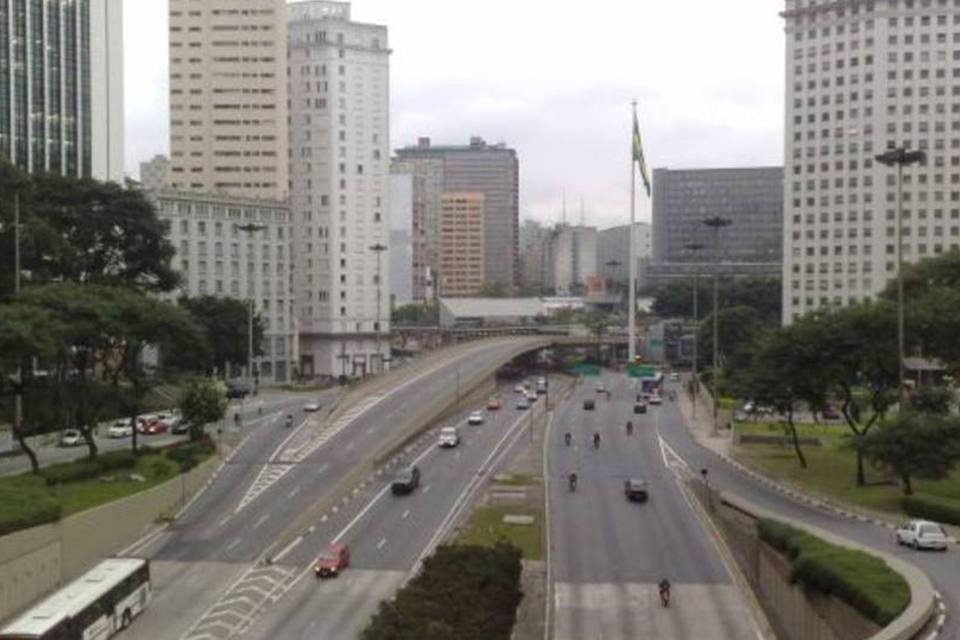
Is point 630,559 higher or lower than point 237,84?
lower

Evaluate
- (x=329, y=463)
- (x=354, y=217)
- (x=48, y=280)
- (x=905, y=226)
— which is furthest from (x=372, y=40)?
(x=329, y=463)

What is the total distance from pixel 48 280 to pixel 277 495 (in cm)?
2712

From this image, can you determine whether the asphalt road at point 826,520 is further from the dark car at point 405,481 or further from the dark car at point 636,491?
the dark car at point 405,481

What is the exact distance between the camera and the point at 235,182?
495ft

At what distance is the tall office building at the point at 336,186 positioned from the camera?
154500 mm

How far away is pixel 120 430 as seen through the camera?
267 feet

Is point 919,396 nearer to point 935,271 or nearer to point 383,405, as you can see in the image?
point 935,271

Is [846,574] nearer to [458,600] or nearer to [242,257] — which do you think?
[458,600]

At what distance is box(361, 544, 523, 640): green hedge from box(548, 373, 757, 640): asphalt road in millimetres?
3387

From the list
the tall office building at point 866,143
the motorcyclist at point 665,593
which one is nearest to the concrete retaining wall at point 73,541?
the motorcyclist at point 665,593

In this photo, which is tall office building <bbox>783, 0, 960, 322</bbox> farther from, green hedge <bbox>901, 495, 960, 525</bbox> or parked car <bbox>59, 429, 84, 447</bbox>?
green hedge <bbox>901, 495, 960, 525</bbox>

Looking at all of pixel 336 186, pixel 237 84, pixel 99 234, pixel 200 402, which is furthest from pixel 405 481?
pixel 237 84

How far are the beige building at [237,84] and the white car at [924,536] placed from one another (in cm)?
11365

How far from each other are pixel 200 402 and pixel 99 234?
63.4 feet
